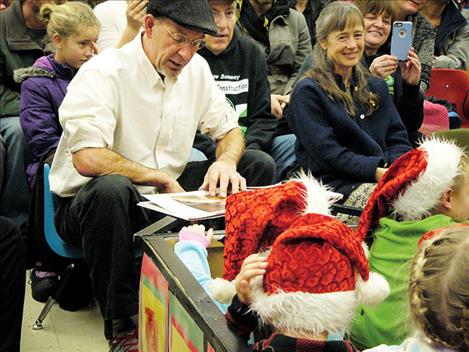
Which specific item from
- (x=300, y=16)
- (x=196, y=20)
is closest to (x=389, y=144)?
(x=196, y=20)

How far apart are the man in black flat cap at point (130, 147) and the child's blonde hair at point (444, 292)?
49.7 inches

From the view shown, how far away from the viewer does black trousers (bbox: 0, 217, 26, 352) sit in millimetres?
2365

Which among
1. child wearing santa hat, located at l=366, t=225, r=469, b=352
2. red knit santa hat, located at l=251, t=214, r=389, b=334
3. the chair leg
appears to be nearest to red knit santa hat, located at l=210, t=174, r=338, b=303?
red knit santa hat, located at l=251, t=214, r=389, b=334

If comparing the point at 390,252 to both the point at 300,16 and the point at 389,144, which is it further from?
the point at 300,16

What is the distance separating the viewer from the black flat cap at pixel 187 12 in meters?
2.56

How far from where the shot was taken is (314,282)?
1299 mm

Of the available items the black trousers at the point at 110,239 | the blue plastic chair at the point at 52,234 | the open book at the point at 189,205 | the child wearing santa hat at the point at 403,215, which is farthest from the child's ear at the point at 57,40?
the child wearing santa hat at the point at 403,215

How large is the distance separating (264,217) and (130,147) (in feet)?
4.44

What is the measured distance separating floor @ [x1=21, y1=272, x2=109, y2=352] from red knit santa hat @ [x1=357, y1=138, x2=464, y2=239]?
131 centimetres

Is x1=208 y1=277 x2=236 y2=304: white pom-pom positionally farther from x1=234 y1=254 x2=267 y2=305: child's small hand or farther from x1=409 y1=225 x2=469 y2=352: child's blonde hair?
x1=409 y1=225 x2=469 y2=352: child's blonde hair

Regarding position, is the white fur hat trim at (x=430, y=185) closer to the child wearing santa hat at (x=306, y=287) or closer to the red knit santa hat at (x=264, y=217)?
the red knit santa hat at (x=264, y=217)

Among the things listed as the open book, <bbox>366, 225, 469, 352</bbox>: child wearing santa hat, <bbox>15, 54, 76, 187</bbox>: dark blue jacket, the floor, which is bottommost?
the floor

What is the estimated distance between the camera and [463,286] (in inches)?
46.9

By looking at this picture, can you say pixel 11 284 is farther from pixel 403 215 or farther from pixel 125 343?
pixel 403 215
